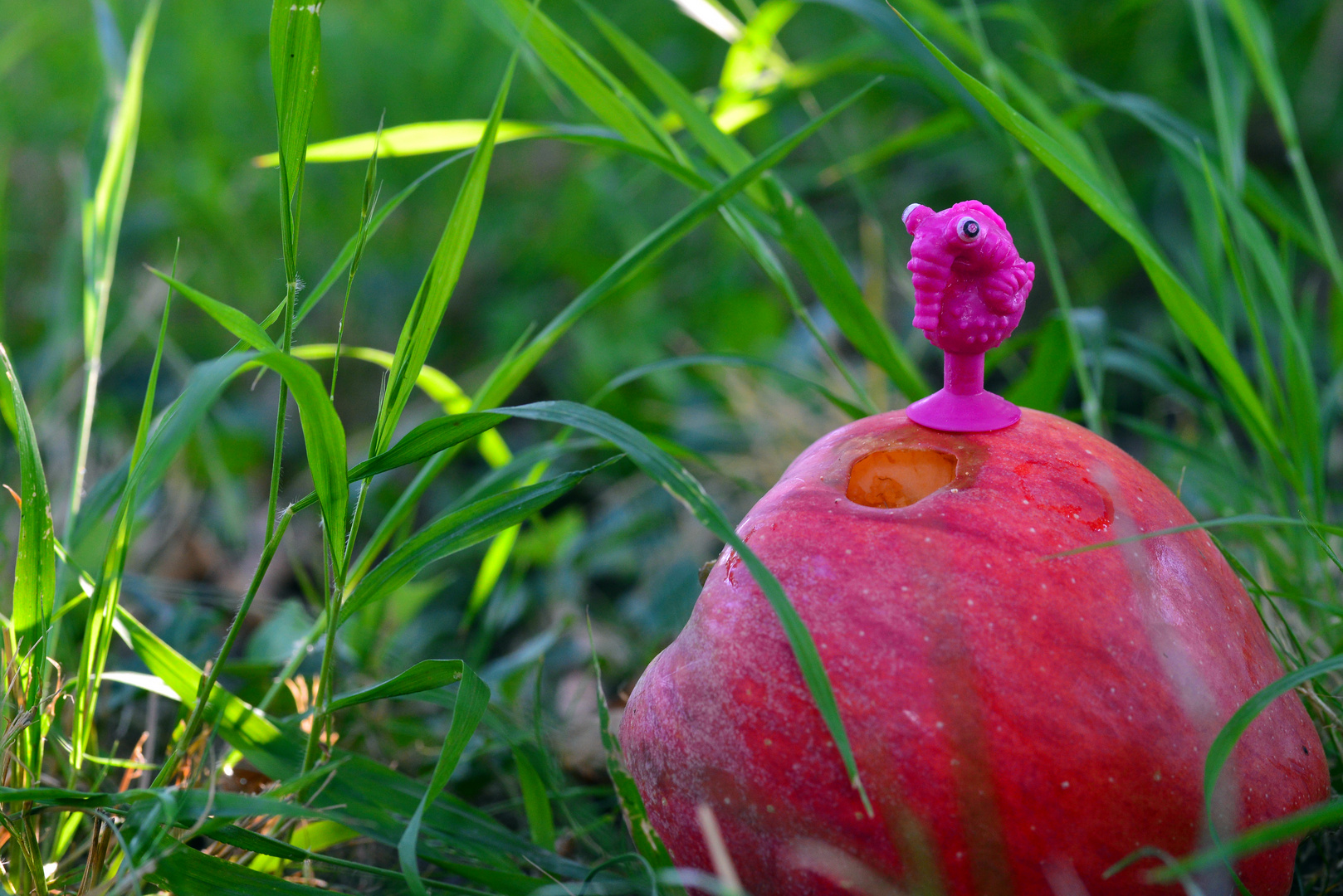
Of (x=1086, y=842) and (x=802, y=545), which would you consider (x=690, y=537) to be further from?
(x=1086, y=842)

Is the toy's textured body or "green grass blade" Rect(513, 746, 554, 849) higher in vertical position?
the toy's textured body

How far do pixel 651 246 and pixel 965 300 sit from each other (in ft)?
1.05

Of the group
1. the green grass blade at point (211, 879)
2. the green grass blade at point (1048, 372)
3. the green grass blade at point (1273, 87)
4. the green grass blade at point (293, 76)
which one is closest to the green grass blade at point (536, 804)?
the green grass blade at point (211, 879)

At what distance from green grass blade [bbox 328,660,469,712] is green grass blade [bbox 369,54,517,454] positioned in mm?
195

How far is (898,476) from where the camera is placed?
3.10 ft

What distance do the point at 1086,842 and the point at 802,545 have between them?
0.30 m

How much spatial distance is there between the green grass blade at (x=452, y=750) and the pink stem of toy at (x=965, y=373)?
0.51m

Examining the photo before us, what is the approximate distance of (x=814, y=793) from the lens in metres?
0.78

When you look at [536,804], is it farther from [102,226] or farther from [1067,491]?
[102,226]

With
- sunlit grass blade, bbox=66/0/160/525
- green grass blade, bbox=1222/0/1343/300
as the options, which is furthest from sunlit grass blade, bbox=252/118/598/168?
green grass blade, bbox=1222/0/1343/300

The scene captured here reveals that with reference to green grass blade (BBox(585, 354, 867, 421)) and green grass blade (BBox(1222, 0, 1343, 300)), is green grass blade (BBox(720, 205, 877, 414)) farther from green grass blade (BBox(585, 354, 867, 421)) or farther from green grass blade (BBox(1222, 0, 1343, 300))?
green grass blade (BBox(1222, 0, 1343, 300))

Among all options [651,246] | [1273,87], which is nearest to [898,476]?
[651,246]

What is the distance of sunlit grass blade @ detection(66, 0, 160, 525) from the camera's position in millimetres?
1169

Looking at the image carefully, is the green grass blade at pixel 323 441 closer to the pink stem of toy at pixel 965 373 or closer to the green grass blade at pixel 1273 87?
the pink stem of toy at pixel 965 373
